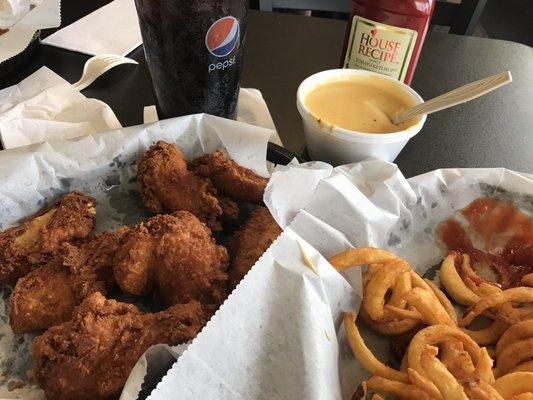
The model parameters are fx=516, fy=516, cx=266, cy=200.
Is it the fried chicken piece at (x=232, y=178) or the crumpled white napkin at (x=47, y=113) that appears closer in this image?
the fried chicken piece at (x=232, y=178)

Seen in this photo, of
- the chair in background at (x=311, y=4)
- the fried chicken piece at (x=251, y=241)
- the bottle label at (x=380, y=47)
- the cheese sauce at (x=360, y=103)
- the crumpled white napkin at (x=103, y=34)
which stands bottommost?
the chair in background at (x=311, y=4)

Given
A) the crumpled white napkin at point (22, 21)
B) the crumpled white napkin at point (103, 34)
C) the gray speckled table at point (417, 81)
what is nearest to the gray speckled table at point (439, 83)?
the gray speckled table at point (417, 81)

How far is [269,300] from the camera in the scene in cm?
74

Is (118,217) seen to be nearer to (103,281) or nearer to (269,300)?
(103,281)

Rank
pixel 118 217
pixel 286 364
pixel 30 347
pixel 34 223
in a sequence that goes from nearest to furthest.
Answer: pixel 286 364 → pixel 30 347 → pixel 34 223 → pixel 118 217

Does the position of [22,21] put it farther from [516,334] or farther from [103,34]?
[516,334]

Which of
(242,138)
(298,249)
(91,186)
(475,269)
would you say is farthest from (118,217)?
(475,269)

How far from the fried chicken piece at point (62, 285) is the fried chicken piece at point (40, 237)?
0.09 ft

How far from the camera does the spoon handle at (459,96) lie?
3.06 ft

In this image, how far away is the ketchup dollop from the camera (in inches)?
39.5

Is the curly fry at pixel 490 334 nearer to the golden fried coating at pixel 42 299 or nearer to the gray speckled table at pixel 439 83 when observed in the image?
the gray speckled table at pixel 439 83

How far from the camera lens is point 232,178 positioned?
40.3 inches

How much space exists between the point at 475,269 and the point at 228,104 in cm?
63

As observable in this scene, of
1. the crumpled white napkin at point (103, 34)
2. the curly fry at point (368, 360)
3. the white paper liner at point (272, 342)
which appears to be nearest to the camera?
the white paper liner at point (272, 342)
